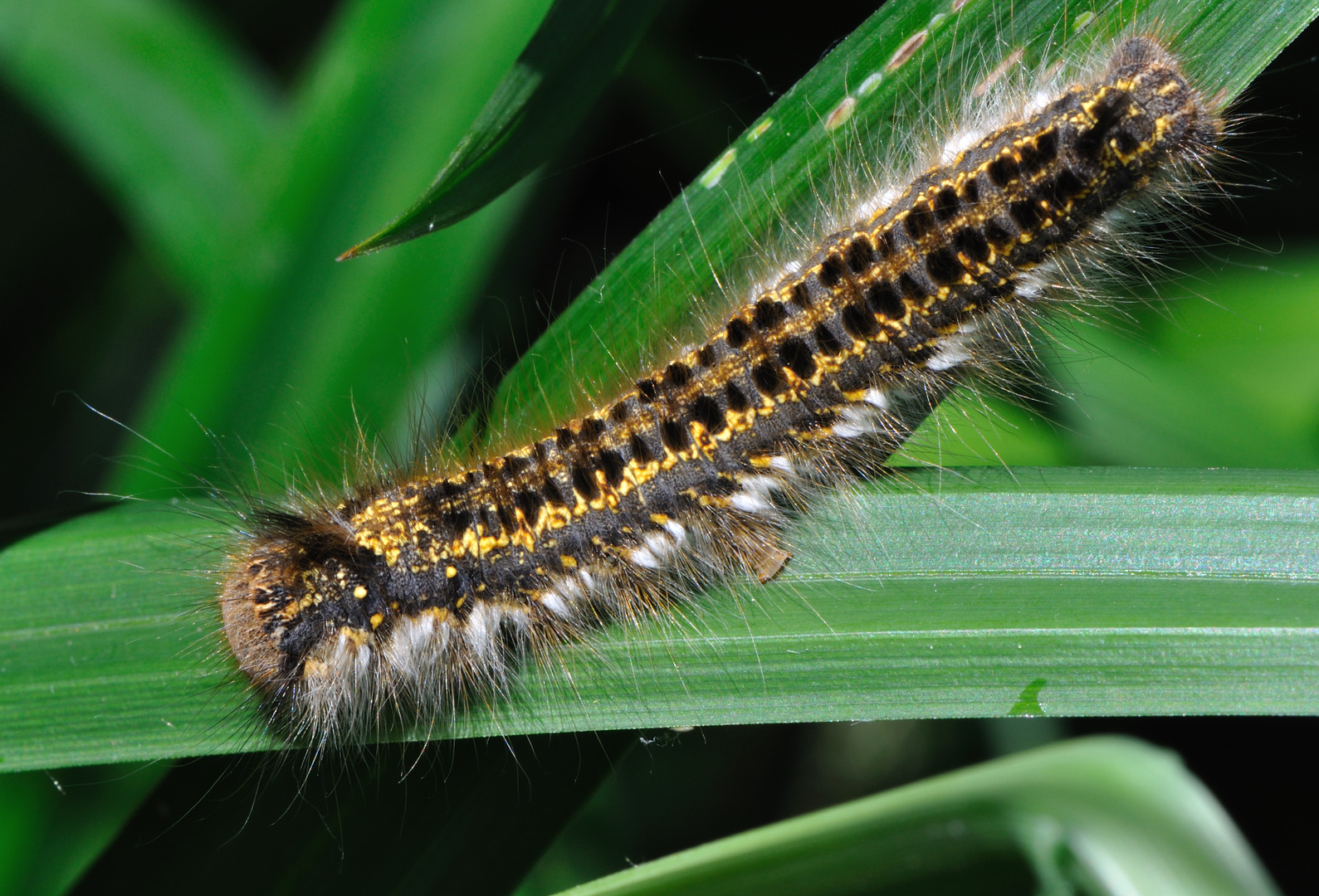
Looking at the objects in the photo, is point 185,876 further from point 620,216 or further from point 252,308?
point 620,216

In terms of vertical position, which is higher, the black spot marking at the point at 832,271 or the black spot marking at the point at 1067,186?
the black spot marking at the point at 832,271

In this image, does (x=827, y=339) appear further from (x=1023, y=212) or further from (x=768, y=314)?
(x=1023, y=212)

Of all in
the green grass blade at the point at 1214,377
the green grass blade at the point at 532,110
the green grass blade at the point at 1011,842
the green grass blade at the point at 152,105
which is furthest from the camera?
the green grass blade at the point at 152,105

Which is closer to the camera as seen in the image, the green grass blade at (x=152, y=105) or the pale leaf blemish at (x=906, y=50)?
the pale leaf blemish at (x=906, y=50)

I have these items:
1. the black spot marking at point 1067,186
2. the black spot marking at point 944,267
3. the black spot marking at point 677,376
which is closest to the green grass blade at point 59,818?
the black spot marking at point 677,376

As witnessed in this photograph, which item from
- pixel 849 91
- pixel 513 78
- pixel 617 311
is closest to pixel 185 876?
pixel 617 311

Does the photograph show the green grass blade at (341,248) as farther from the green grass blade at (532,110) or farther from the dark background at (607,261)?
the green grass blade at (532,110)

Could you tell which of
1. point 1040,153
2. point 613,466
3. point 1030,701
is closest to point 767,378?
point 613,466
